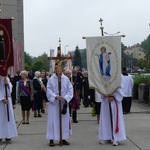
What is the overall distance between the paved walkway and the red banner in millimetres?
1814

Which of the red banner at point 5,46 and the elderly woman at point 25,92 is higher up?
the red banner at point 5,46

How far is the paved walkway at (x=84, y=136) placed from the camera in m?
9.19

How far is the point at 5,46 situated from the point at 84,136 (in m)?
3.16

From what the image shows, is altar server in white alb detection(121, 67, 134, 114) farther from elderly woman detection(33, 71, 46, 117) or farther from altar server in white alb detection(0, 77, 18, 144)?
altar server in white alb detection(0, 77, 18, 144)

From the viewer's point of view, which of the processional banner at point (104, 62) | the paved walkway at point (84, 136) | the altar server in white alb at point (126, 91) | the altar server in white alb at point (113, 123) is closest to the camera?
the paved walkway at point (84, 136)

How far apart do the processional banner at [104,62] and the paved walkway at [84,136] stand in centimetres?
132

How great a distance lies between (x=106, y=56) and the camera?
9680 millimetres

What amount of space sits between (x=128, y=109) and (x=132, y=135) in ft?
19.2

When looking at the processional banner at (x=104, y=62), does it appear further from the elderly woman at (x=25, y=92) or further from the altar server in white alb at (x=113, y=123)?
the elderly woman at (x=25, y=92)

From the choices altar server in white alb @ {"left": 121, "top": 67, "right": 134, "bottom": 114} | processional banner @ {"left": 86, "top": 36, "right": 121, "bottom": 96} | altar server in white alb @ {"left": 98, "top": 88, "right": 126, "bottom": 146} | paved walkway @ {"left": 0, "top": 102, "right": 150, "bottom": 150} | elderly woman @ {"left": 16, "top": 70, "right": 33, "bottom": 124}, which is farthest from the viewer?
altar server in white alb @ {"left": 121, "top": 67, "right": 134, "bottom": 114}

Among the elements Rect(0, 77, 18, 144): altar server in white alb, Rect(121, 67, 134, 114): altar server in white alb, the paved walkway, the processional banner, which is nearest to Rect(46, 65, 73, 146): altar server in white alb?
the paved walkway

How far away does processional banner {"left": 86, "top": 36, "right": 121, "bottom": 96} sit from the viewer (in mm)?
9633

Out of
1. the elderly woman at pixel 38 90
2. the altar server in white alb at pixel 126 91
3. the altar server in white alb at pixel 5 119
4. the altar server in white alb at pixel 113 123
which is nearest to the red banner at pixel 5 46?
the altar server in white alb at pixel 5 119

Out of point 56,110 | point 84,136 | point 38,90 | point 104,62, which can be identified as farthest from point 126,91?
point 56,110
